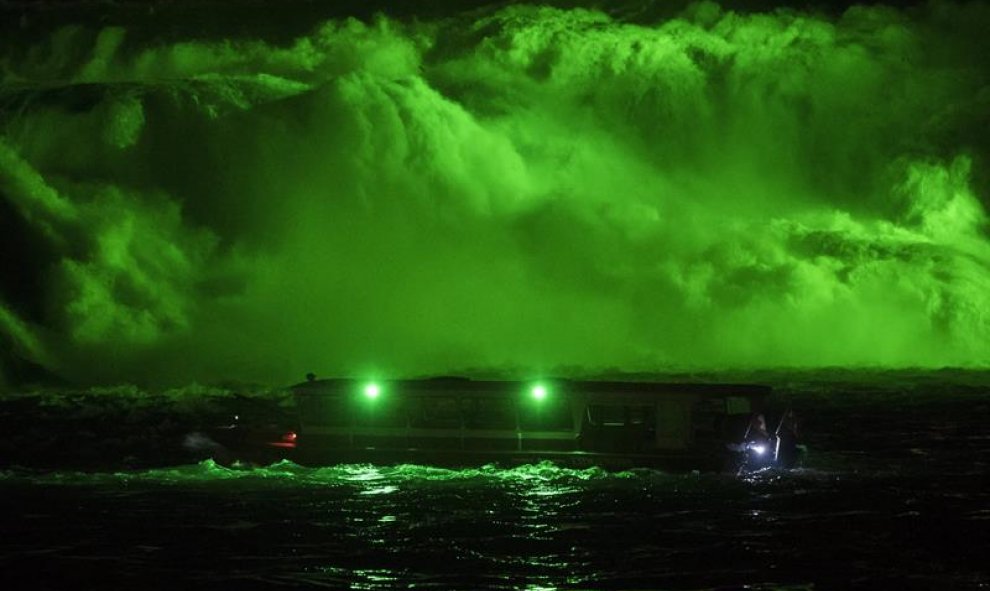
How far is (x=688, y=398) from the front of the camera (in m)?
42.9

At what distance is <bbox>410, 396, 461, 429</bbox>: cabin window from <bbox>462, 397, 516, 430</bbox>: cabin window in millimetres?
434

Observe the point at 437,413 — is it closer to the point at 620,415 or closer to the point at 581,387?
the point at 581,387

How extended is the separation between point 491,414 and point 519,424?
3.23 feet

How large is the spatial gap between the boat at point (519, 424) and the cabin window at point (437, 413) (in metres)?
0.03

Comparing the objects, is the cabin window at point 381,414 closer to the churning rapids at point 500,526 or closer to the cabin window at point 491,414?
the churning rapids at point 500,526

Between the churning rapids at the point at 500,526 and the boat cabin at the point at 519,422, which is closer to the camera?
the churning rapids at the point at 500,526

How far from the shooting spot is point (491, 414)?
44.8 metres

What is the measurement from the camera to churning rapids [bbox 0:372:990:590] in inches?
1170

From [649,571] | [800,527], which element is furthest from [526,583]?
[800,527]

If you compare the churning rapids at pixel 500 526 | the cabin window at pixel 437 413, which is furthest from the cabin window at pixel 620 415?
the cabin window at pixel 437 413

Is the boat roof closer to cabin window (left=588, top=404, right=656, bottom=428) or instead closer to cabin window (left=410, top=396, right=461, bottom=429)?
cabin window (left=410, top=396, right=461, bottom=429)

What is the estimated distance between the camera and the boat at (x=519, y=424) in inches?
1689

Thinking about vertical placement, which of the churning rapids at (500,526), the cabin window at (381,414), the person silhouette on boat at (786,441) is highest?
the cabin window at (381,414)

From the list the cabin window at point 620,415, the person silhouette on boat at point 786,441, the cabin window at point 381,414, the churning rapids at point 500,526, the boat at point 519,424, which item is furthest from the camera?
the cabin window at point 381,414
